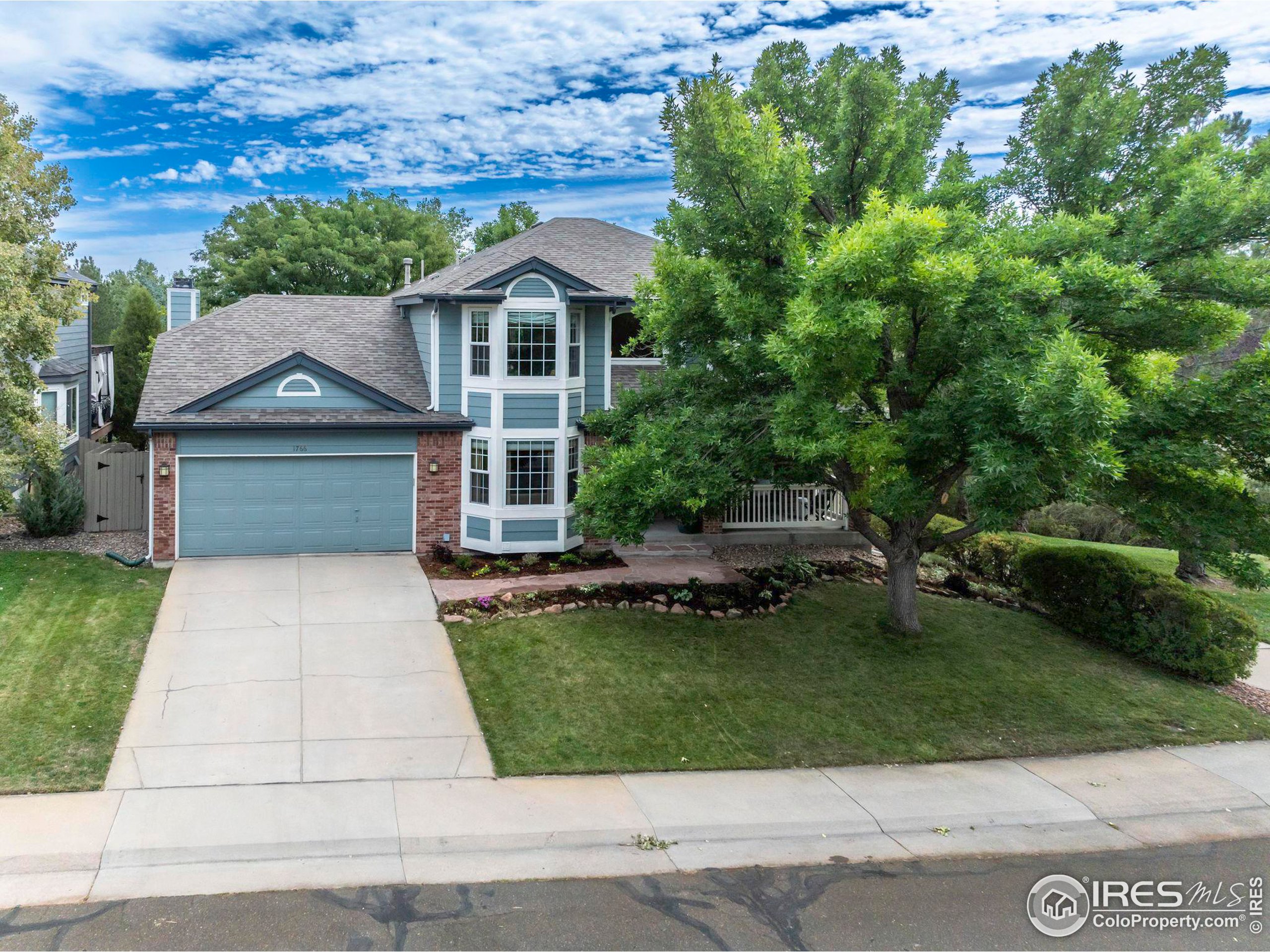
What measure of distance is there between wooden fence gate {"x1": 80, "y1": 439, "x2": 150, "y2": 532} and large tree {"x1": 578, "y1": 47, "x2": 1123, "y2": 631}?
33.6 feet

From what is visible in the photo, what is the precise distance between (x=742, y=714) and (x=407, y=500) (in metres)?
8.73

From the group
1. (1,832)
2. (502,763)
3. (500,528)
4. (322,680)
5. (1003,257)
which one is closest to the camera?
(1,832)

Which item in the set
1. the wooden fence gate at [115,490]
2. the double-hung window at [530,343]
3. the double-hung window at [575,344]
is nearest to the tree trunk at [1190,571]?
the double-hung window at [575,344]

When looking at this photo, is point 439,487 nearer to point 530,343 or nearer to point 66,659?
point 530,343

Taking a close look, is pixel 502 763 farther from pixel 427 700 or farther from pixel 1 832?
pixel 1 832

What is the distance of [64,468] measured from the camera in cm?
2098

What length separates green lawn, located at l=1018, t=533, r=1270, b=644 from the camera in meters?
16.0

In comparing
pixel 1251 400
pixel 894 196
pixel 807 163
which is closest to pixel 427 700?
pixel 807 163

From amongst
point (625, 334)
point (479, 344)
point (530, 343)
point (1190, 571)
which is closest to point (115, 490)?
point (479, 344)

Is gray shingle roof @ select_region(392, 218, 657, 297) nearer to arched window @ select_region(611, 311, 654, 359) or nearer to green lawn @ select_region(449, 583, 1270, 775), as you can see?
arched window @ select_region(611, 311, 654, 359)

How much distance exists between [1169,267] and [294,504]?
14105mm

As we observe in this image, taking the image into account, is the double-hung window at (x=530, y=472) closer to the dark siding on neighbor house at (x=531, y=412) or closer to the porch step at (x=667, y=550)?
the dark siding on neighbor house at (x=531, y=412)

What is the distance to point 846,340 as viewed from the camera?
961 centimetres

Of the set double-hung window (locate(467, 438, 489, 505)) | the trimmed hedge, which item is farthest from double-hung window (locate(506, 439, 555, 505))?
the trimmed hedge
